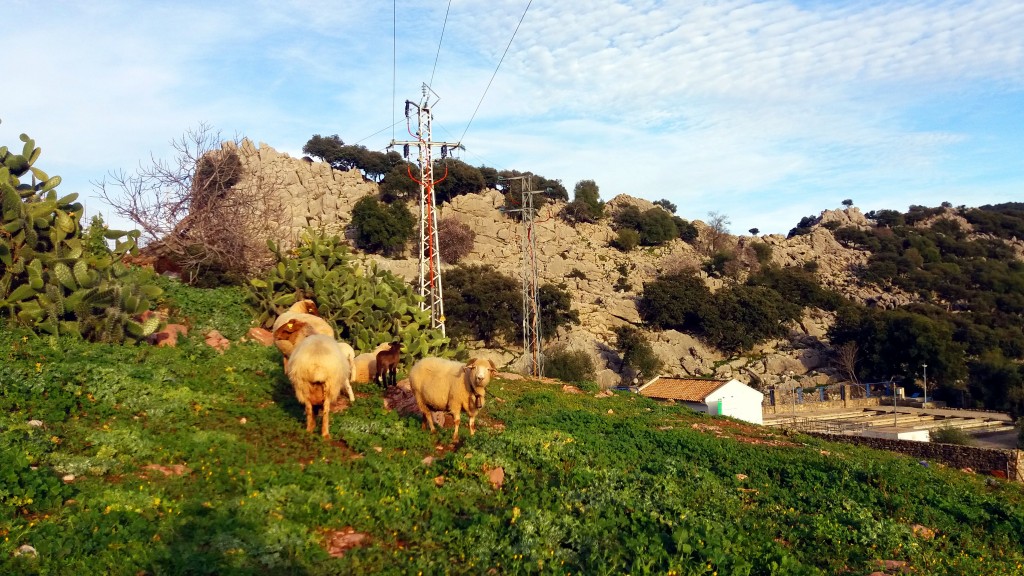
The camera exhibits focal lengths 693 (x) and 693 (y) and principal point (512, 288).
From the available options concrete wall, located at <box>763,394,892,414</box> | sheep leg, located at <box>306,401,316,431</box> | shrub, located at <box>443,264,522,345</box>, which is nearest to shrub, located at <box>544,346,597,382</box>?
shrub, located at <box>443,264,522,345</box>

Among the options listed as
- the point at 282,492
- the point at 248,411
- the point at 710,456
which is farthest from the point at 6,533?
the point at 710,456

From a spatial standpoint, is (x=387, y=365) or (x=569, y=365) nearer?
(x=387, y=365)

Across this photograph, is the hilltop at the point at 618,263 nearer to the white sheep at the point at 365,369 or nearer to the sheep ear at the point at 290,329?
the white sheep at the point at 365,369

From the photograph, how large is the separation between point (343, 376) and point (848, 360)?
189 feet

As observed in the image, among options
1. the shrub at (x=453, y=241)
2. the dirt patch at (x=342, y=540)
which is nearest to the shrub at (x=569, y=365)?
the shrub at (x=453, y=241)

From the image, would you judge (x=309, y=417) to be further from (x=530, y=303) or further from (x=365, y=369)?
(x=530, y=303)

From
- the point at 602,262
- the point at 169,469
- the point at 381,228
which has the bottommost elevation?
the point at 169,469

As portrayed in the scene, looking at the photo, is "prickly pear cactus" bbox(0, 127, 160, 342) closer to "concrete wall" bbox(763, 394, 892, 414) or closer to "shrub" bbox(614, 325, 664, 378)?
"concrete wall" bbox(763, 394, 892, 414)

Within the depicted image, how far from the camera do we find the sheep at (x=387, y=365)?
1570 centimetres

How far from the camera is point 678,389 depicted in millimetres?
38156

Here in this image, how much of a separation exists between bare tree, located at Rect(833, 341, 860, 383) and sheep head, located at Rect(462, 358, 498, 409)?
2174 inches

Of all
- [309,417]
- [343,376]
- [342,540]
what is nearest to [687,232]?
[343,376]

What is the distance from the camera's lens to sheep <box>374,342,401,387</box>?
15703 millimetres

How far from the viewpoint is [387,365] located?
15789mm
